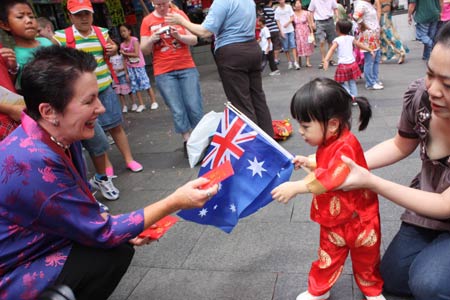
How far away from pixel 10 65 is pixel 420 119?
2.58 meters

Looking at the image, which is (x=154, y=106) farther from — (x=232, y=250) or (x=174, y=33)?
(x=232, y=250)

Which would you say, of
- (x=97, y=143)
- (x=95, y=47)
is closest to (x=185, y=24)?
(x=95, y=47)

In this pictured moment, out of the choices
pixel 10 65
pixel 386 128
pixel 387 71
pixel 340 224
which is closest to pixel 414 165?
pixel 386 128

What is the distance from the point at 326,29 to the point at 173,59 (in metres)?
5.40

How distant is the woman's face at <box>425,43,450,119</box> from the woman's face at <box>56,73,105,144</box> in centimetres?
139

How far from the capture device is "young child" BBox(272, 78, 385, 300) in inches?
68.1

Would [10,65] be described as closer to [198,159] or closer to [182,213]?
[182,213]

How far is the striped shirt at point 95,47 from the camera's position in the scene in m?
3.65

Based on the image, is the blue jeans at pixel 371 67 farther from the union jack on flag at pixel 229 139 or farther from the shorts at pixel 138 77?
the union jack on flag at pixel 229 139

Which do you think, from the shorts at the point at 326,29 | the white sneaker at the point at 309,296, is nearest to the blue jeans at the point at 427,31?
the shorts at the point at 326,29

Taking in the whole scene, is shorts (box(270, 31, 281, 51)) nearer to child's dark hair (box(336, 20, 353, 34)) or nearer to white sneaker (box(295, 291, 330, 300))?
child's dark hair (box(336, 20, 353, 34))

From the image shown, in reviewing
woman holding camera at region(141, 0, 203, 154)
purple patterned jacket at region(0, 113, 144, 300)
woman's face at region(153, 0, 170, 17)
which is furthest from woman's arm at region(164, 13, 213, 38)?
purple patterned jacket at region(0, 113, 144, 300)

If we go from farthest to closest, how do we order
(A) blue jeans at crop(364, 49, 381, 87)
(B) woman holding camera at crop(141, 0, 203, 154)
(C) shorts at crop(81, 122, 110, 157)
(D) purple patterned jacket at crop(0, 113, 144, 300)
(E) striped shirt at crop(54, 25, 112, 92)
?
(A) blue jeans at crop(364, 49, 381, 87) < (B) woman holding camera at crop(141, 0, 203, 154) < (E) striped shirt at crop(54, 25, 112, 92) < (C) shorts at crop(81, 122, 110, 157) < (D) purple patterned jacket at crop(0, 113, 144, 300)

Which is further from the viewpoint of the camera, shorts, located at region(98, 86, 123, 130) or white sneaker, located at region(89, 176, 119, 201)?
shorts, located at region(98, 86, 123, 130)
